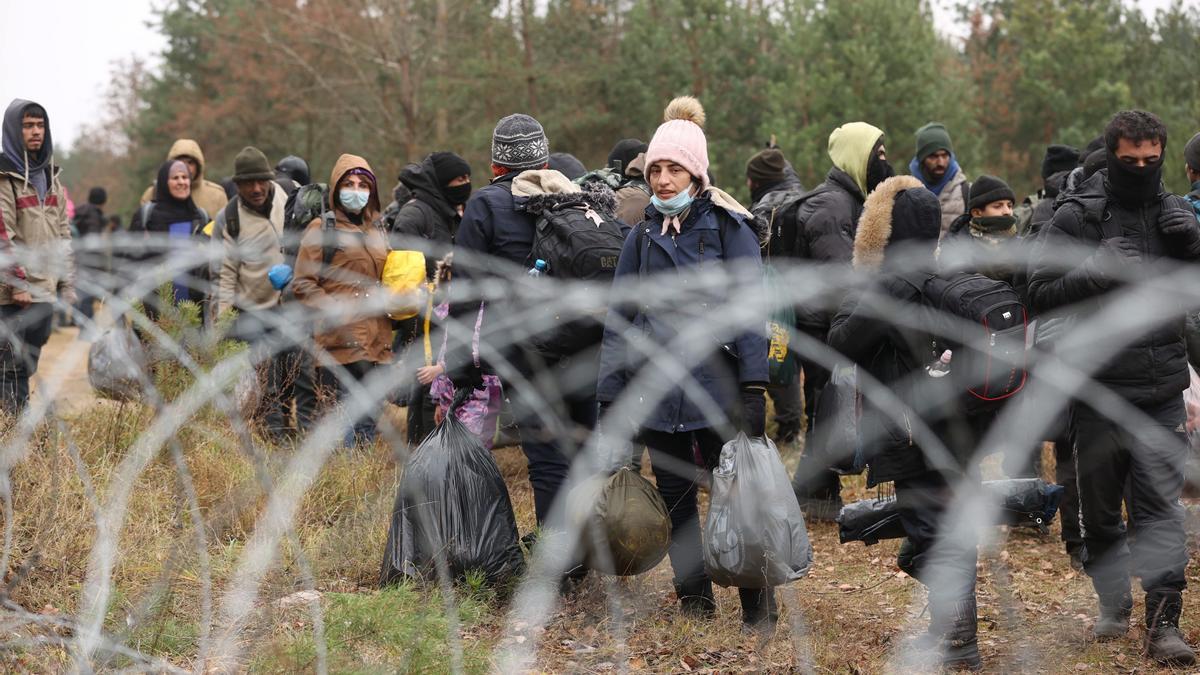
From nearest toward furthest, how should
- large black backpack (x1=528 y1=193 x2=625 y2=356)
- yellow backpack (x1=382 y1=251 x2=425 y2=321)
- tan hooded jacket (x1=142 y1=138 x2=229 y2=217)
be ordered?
large black backpack (x1=528 y1=193 x2=625 y2=356)
yellow backpack (x1=382 y1=251 x2=425 y2=321)
tan hooded jacket (x1=142 y1=138 x2=229 y2=217)

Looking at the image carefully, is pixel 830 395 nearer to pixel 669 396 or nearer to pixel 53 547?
pixel 669 396

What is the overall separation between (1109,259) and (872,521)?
1202 millimetres

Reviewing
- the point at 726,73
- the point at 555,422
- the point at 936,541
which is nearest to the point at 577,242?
the point at 555,422

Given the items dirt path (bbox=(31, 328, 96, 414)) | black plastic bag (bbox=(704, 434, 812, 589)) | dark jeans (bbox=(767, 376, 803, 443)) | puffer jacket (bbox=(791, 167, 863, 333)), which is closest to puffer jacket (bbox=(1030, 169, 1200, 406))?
black plastic bag (bbox=(704, 434, 812, 589))

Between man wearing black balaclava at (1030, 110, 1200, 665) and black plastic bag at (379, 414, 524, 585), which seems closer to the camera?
man wearing black balaclava at (1030, 110, 1200, 665)

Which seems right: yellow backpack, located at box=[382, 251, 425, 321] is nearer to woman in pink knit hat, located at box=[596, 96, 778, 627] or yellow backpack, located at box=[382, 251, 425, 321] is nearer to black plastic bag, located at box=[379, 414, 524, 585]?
black plastic bag, located at box=[379, 414, 524, 585]

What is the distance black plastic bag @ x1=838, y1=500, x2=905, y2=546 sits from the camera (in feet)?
15.6

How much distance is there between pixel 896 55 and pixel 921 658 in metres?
14.6

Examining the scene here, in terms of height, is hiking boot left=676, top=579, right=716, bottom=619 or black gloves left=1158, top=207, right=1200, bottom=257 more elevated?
black gloves left=1158, top=207, right=1200, bottom=257

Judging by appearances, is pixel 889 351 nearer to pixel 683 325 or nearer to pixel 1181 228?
pixel 683 325

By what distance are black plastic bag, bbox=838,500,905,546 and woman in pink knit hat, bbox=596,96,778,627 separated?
0.39 m

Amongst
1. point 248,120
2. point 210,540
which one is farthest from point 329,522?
point 248,120

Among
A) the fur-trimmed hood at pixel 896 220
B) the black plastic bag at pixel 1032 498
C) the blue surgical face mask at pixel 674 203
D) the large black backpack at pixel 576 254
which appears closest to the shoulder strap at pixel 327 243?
the large black backpack at pixel 576 254

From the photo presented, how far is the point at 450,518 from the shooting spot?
4.88 m
